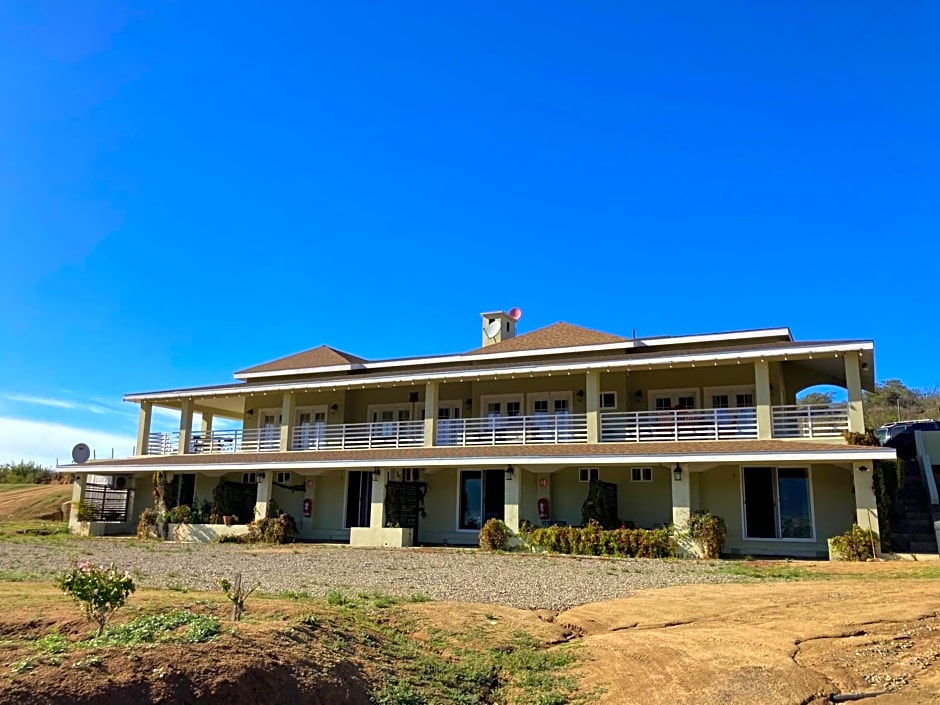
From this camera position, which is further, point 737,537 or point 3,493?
point 3,493

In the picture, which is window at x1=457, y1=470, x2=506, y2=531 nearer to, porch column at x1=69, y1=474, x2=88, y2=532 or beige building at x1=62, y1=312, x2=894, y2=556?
beige building at x1=62, y1=312, x2=894, y2=556

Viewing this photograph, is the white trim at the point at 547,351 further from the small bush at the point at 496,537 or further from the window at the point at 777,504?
the small bush at the point at 496,537

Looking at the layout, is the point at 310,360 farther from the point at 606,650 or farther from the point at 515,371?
the point at 606,650

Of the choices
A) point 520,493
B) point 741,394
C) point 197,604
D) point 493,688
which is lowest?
point 493,688

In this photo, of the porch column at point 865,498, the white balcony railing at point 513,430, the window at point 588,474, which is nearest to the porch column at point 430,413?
the white balcony railing at point 513,430

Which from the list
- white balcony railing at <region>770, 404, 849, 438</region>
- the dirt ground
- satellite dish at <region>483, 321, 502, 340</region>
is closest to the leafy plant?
the dirt ground

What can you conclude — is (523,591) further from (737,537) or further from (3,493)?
(3,493)

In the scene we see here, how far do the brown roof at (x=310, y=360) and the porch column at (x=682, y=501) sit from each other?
46.7 ft

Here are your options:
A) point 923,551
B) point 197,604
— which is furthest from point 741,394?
point 197,604

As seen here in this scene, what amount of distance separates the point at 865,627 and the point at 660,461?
10608 mm

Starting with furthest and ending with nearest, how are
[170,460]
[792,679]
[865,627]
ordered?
[170,460], [865,627], [792,679]

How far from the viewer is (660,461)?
817 inches

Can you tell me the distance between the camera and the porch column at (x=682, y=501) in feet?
67.8

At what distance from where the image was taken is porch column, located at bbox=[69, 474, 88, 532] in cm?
2966
